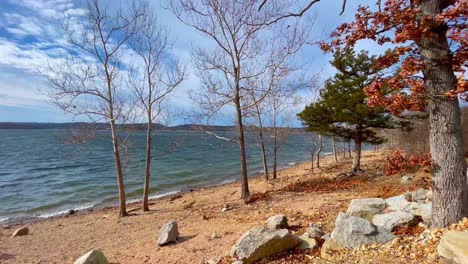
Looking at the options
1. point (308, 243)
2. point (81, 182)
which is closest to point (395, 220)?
point (308, 243)

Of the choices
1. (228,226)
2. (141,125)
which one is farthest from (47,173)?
Answer: (228,226)

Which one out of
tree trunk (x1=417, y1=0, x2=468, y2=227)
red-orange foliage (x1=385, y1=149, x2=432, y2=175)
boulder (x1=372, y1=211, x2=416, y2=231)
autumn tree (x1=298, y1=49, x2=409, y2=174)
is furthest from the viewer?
autumn tree (x1=298, y1=49, x2=409, y2=174)

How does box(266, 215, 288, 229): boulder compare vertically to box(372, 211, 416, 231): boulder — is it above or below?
below

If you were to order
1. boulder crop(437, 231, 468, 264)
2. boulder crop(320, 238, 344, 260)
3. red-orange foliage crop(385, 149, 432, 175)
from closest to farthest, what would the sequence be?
boulder crop(437, 231, 468, 264) < red-orange foliage crop(385, 149, 432, 175) < boulder crop(320, 238, 344, 260)

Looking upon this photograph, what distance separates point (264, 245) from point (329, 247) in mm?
1062

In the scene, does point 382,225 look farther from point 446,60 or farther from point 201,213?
point 201,213

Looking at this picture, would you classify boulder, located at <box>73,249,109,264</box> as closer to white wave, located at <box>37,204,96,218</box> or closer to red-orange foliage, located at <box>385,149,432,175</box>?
red-orange foliage, located at <box>385,149,432,175</box>

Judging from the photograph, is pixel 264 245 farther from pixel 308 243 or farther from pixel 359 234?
pixel 359 234

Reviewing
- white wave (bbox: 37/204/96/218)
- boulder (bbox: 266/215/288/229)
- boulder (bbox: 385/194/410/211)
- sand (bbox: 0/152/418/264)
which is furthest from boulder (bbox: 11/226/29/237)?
boulder (bbox: 385/194/410/211)

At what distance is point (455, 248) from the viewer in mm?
3260

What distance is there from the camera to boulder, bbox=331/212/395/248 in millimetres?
4719

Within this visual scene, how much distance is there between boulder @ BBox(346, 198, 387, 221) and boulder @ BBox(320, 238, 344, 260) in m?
1.43

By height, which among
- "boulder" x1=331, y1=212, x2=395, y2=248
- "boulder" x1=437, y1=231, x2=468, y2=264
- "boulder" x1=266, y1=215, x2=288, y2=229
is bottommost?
"boulder" x1=266, y1=215, x2=288, y2=229

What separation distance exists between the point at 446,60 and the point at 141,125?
11.6 metres
